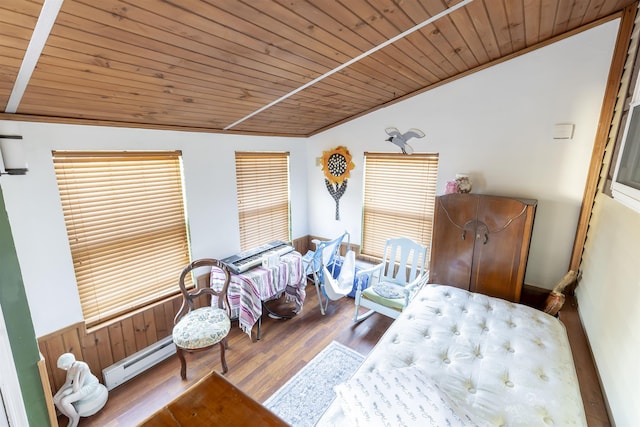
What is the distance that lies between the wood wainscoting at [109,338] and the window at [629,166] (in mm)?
3376

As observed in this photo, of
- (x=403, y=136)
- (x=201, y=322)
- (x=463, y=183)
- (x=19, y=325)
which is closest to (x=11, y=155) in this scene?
(x=19, y=325)

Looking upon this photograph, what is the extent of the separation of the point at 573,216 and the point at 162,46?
10.5 ft

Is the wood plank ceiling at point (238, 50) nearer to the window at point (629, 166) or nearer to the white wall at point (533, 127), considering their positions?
the white wall at point (533, 127)

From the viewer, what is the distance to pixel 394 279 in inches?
131

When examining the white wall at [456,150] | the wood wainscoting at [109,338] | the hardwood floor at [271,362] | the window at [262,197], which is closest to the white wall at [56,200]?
the white wall at [456,150]

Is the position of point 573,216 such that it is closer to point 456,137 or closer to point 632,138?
point 632,138

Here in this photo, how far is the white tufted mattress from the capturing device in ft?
4.25

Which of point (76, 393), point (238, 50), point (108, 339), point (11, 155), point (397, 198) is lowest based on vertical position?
point (76, 393)

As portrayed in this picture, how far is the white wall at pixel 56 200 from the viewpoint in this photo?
76.0 inches

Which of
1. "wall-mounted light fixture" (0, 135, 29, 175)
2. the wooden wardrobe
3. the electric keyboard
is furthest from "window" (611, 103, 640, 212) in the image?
"wall-mounted light fixture" (0, 135, 29, 175)

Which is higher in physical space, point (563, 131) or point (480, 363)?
point (563, 131)

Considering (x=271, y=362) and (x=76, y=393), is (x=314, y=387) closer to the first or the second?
(x=271, y=362)

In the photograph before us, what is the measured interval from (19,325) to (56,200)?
4.96 ft

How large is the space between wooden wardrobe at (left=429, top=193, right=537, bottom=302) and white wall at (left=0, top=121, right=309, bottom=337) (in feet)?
7.55
